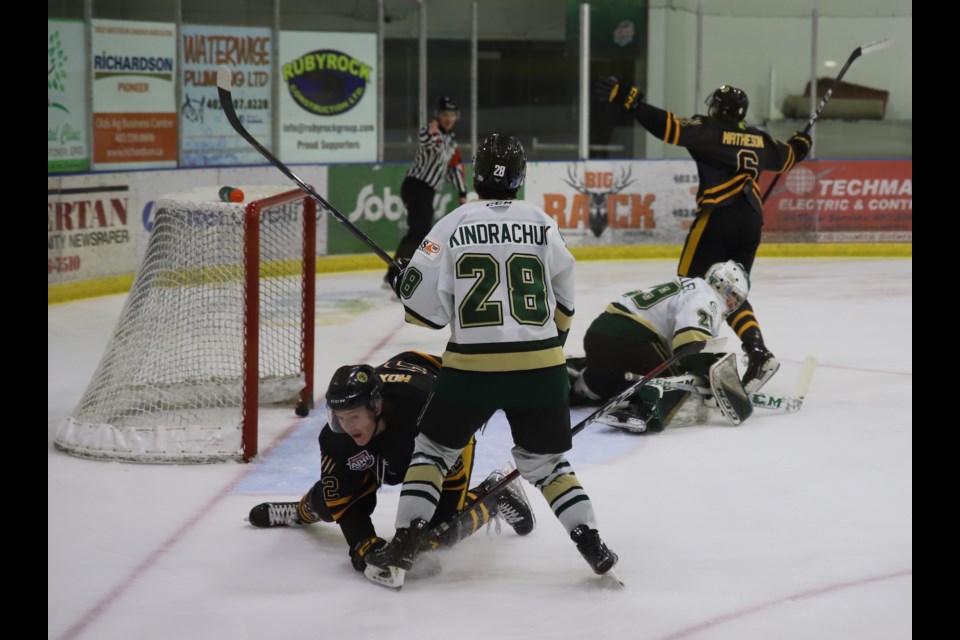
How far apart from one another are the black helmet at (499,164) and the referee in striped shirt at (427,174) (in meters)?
4.47

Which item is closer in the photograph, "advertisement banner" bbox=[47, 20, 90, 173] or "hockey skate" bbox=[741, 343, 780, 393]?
"hockey skate" bbox=[741, 343, 780, 393]

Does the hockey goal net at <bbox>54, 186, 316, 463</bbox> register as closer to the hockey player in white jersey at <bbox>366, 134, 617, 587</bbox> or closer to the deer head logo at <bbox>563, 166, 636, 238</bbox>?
the hockey player in white jersey at <bbox>366, 134, 617, 587</bbox>

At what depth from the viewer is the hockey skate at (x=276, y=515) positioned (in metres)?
3.21

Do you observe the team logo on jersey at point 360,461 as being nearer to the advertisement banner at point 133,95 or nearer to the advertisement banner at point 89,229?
the advertisement banner at point 89,229

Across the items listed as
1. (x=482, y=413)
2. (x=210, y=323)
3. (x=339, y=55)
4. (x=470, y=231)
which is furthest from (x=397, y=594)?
(x=339, y=55)

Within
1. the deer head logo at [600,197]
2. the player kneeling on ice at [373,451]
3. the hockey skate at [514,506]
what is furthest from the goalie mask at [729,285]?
the deer head logo at [600,197]

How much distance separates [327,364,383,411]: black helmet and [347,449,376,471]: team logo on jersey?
14cm

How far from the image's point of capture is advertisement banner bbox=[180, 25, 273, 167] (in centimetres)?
804

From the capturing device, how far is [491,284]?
8.64 feet

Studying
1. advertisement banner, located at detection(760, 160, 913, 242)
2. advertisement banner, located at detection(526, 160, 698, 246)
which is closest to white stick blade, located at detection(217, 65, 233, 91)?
advertisement banner, located at detection(526, 160, 698, 246)

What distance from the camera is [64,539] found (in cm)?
315

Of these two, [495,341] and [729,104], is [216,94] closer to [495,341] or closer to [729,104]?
[729,104]
